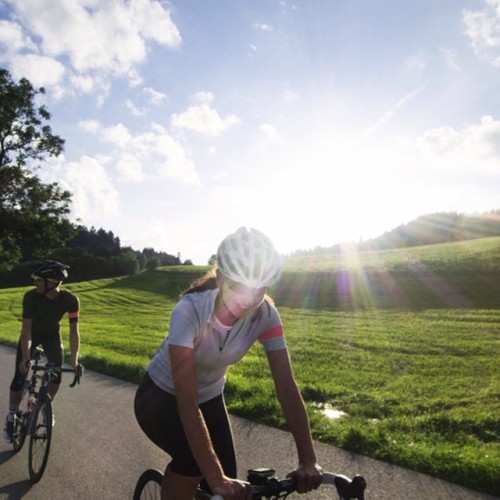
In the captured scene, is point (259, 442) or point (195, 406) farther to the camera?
point (259, 442)

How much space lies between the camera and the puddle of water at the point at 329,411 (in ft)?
24.2

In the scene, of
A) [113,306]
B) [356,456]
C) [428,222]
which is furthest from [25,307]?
[428,222]

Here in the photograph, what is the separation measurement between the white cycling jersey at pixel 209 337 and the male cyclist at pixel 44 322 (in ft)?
10.6

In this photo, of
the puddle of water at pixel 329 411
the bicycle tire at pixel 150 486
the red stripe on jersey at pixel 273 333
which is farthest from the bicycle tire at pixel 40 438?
the puddle of water at pixel 329 411

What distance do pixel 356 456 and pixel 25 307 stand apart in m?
4.41

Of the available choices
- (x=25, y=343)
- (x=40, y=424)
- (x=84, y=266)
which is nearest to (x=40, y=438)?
(x=40, y=424)

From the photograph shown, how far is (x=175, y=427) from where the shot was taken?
2623 mm

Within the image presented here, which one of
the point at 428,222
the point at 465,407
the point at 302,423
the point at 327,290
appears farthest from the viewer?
the point at 428,222

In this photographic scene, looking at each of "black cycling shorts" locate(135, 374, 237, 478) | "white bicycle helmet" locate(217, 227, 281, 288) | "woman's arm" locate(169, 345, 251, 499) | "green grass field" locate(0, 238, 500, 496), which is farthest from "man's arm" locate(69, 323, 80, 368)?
"white bicycle helmet" locate(217, 227, 281, 288)

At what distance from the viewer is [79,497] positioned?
446cm

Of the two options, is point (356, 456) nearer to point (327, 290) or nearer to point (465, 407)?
point (465, 407)

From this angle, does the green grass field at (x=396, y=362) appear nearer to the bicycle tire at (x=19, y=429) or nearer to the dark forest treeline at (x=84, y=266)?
the bicycle tire at (x=19, y=429)

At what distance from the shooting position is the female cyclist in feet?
7.35

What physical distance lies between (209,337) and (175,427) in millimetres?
586
